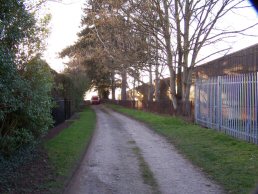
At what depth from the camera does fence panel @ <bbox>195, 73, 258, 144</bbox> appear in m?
13.6

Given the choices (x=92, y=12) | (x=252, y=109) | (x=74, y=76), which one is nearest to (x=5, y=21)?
(x=252, y=109)

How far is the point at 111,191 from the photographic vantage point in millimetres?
7676

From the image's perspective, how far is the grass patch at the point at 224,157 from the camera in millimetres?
7949

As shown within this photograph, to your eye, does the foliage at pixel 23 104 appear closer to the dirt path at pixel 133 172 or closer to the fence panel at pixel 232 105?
the dirt path at pixel 133 172

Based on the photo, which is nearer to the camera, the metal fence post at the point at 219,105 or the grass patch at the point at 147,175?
the grass patch at the point at 147,175

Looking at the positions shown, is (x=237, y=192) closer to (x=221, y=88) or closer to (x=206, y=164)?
(x=206, y=164)

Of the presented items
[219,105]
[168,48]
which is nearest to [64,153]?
[219,105]

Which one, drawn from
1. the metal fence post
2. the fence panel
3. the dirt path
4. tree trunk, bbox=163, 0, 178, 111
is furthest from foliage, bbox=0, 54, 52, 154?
tree trunk, bbox=163, 0, 178, 111

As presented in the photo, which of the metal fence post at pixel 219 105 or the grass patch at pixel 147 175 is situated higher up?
the metal fence post at pixel 219 105

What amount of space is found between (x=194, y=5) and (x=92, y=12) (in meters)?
6.57

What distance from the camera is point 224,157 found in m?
10.6

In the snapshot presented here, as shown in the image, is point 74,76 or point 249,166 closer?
point 249,166

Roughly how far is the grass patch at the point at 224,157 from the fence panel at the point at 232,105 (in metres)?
0.58

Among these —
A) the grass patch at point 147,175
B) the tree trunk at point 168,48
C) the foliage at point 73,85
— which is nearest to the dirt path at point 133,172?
the grass patch at point 147,175
